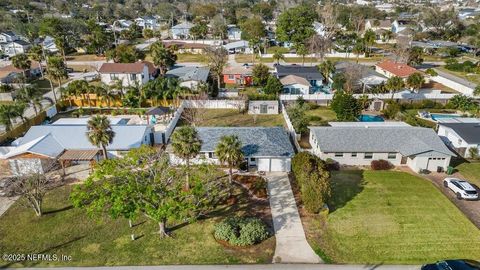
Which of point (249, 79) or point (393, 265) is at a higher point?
point (249, 79)

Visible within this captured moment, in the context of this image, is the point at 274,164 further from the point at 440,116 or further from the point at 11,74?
the point at 11,74

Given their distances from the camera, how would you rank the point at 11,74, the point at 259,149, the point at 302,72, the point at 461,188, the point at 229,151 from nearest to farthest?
the point at 229,151, the point at 461,188, the point at 259,149, the point at 11,74, the point at 302,72

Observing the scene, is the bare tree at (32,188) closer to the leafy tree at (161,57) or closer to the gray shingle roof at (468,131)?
the leafy tree at (161,57)

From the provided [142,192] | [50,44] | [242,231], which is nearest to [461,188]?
[242,231]

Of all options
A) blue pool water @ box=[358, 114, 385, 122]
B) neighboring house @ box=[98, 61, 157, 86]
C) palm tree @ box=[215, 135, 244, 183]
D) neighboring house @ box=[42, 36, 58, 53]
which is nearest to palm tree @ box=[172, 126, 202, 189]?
palm tree @ box=[215, 135, 244, 183]

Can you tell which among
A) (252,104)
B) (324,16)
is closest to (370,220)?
(252,104)

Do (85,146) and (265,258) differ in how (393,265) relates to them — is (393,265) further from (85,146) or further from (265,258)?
(85,146)
